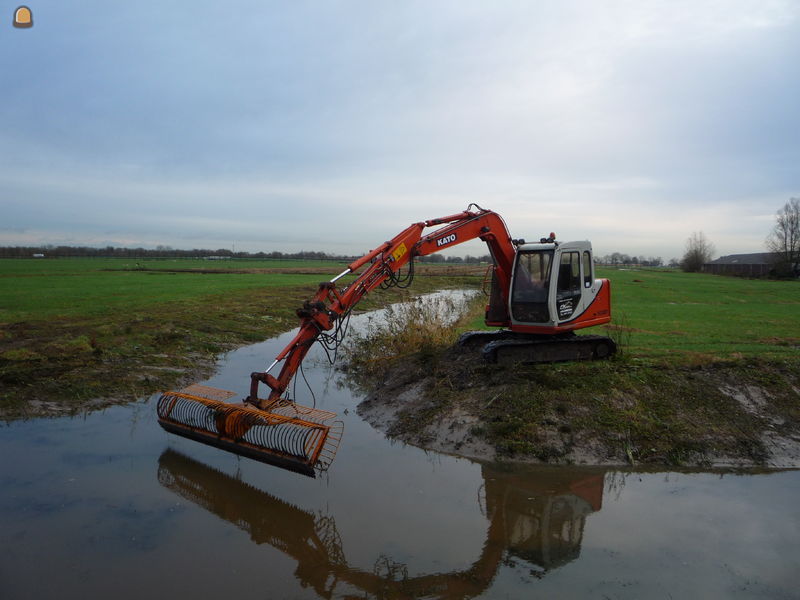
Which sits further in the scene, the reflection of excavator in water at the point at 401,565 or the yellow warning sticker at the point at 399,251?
the yellow warning sticker at the point at 399,251

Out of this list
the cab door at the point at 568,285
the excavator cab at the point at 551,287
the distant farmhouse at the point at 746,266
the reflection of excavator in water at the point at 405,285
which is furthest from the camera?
the distant farmhouse at the point at 746,266

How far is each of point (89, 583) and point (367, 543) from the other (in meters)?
Result: 2.78

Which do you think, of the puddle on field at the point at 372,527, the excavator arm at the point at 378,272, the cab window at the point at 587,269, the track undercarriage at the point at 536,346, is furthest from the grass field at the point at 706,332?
the puddle on field at the point at 372,527

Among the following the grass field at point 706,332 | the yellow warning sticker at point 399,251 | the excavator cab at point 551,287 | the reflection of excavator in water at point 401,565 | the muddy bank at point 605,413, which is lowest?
the reflection of excavator in water at point 401,565

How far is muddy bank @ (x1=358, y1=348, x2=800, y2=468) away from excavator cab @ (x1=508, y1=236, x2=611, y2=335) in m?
0.99

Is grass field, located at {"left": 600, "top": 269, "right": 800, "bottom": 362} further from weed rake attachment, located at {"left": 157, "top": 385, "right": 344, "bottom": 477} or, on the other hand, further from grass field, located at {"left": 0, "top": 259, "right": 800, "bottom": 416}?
weed rake attachment, located at {"left": 157, "top": 385, "right": 344, "bottom": 477}

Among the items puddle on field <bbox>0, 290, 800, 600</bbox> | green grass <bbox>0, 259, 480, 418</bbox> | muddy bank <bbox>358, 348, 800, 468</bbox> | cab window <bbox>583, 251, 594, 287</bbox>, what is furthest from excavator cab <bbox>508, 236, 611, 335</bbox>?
green grass <bbox>0, 259, 480, 418</bbox>

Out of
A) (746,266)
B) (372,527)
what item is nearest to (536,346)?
(372,527)

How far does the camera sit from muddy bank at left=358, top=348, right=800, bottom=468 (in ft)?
28.3

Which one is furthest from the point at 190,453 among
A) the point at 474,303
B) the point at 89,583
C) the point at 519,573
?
the point at 474,303

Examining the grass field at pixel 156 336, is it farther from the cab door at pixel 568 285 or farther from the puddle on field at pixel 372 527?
the puddle on field at pixel 372 527

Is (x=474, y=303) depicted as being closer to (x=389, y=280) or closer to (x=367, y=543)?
(x=389, y=280)

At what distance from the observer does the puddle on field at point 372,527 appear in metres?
5.34

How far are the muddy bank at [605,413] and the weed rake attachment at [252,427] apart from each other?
2323mm
